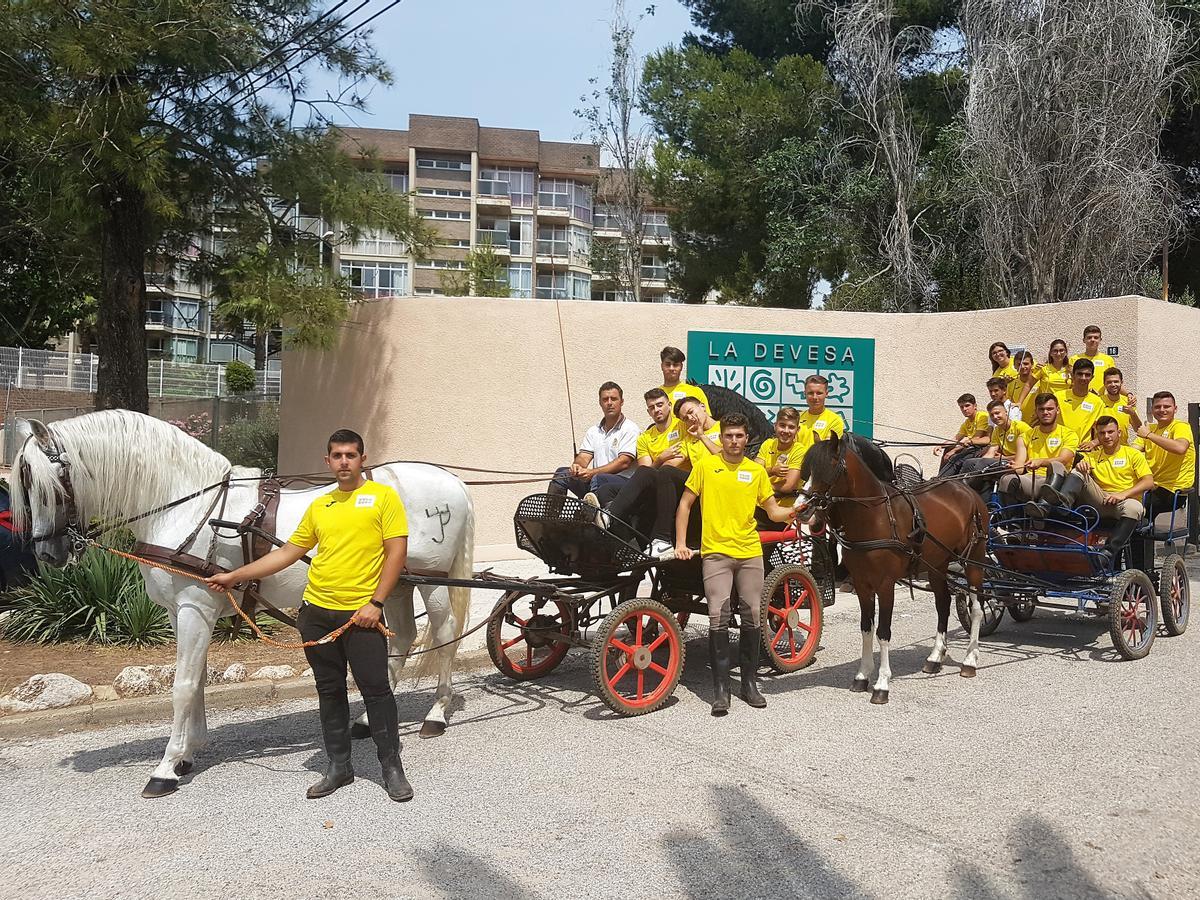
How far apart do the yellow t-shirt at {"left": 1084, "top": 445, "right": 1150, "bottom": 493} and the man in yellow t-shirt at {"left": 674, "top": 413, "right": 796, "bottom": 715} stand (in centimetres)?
371

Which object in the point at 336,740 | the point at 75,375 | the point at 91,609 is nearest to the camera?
the point at 336,740

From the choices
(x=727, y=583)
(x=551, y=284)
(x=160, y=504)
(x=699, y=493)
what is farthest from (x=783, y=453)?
(x=551, y=284)

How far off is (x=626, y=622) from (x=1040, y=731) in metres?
2.76

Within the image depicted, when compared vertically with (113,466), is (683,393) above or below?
above

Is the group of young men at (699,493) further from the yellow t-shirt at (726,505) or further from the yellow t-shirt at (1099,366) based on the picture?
the yellow t-shirt at (1099,366)

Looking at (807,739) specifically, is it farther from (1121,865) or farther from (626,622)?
(1121,865)

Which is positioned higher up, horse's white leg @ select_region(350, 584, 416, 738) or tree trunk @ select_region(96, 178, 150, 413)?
tree trunk @ select_region(96, 178, 150, 413)

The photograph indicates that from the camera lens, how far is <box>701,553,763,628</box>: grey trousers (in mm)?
7148

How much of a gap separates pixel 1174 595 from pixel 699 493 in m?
5.30

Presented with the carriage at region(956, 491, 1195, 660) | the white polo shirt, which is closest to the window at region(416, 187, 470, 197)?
the carriage at region(956, 491, 1195, 660)

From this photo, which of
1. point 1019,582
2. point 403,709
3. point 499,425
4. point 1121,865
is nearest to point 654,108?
point 499,425

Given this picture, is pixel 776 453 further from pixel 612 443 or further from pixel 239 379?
pixel 239 379

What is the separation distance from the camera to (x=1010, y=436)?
9.96m

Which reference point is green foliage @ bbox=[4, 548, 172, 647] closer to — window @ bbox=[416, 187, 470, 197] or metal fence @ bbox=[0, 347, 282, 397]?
metal fence @ bbox=[0, 347, 282, 397]
